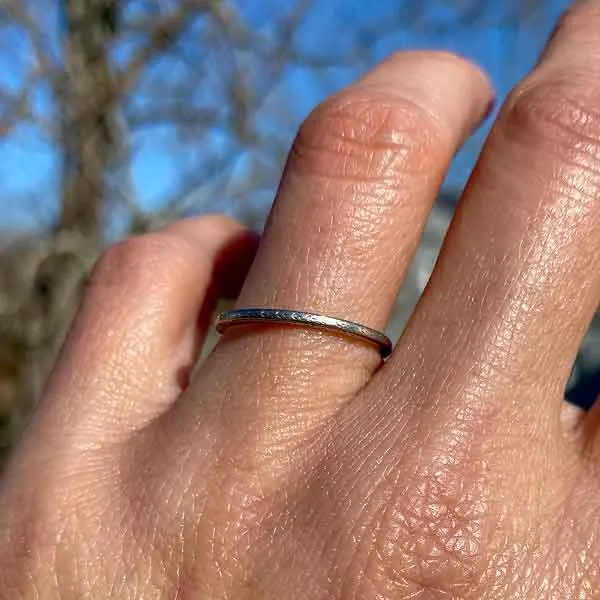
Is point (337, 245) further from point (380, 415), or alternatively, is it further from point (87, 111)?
point (87, 111)

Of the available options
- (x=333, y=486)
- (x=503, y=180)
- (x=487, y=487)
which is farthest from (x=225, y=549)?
(x=503, y=180)

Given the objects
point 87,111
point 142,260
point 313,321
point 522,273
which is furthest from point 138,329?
point 87,111

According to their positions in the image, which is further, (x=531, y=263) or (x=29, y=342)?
(x=29, y=342)

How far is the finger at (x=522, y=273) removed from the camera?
2.74 feet

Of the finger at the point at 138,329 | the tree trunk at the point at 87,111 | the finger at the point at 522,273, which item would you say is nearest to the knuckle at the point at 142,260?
the finger at the point at 138,329

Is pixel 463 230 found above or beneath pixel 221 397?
above

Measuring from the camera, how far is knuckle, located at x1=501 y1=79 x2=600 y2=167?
882 mm

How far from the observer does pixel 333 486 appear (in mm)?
842

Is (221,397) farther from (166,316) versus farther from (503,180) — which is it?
(503,180)

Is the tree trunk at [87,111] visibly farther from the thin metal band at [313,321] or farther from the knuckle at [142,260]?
the thin metal band at [313,321]

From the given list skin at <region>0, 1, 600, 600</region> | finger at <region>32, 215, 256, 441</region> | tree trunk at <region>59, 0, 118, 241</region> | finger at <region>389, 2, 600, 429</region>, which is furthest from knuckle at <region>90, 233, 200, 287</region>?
tree trunk at <region>59, 0, 118, 241</region>

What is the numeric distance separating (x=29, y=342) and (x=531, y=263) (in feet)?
8.85

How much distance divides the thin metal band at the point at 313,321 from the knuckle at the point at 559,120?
28cm

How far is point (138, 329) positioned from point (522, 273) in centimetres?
54
